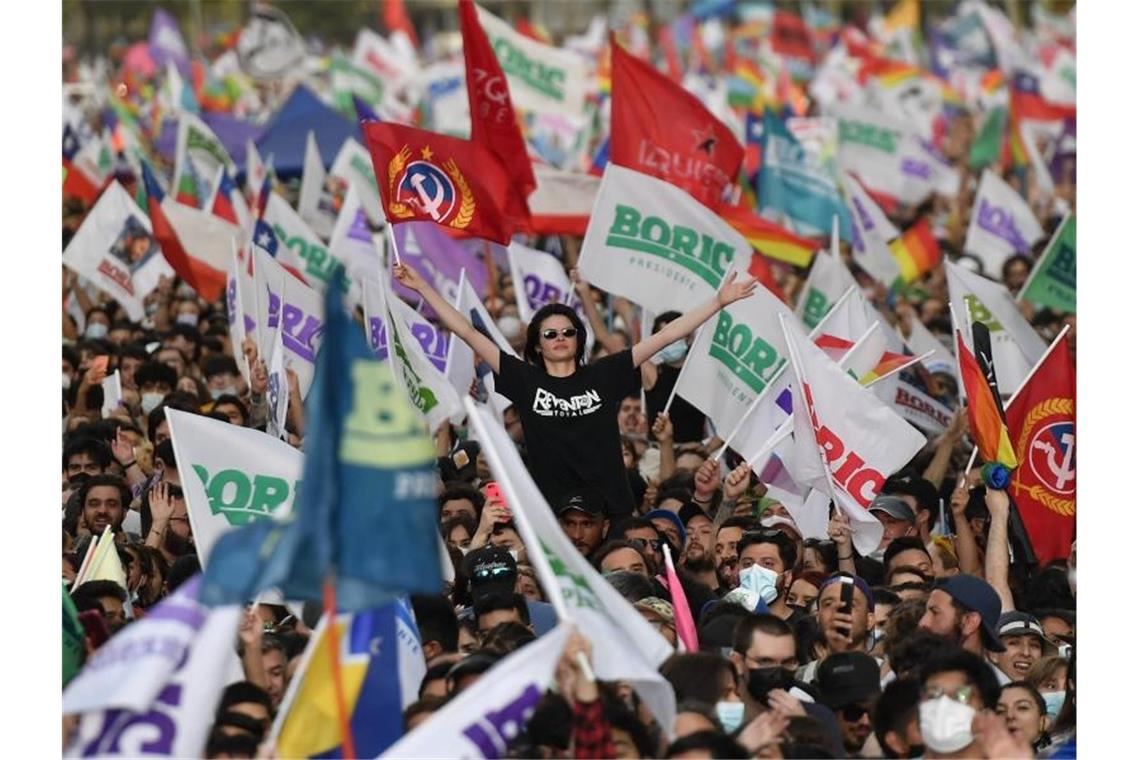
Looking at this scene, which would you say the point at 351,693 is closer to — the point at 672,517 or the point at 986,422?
the point at 672,517

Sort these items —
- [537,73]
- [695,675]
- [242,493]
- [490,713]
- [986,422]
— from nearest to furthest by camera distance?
[490,713], [695,675], [242,493], [986,422], [537,73]

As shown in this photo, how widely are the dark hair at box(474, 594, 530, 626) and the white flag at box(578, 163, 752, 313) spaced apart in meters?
4.41

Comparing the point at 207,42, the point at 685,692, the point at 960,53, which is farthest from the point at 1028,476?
the point at 207,42

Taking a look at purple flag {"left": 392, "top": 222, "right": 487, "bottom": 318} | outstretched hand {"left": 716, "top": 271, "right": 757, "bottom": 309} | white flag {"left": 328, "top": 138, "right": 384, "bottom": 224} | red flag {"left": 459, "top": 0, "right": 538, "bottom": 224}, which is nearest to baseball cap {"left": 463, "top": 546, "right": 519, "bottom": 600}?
outstretched hand {"left": 716, "top": 271, "right": 757, "bottom": 309}

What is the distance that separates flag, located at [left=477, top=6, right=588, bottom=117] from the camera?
68.7ft

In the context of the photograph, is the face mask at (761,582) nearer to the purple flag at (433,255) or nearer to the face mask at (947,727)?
the face mask at (947,727)

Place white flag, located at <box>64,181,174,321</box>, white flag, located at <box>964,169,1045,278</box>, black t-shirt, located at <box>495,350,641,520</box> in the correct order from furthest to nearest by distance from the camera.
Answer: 1. white flag, located at <box>964,169,1045,278</box>
2. white flag, located at <box>64,181,174,321</box>
3. black t-shirt, located at <box>495,350,641,520</box>

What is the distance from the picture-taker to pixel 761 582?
30.4ft

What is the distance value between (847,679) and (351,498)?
229 cm

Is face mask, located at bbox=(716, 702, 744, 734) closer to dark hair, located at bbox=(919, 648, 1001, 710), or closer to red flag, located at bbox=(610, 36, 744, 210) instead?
dark hair, located at bbox=(919, 648, 1001, 710)

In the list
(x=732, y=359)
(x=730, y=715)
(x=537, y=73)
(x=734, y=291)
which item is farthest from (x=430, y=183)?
(x=537, y=73)

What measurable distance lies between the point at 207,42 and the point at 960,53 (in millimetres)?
23715

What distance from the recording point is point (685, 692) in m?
7.02

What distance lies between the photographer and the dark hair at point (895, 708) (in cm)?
704
